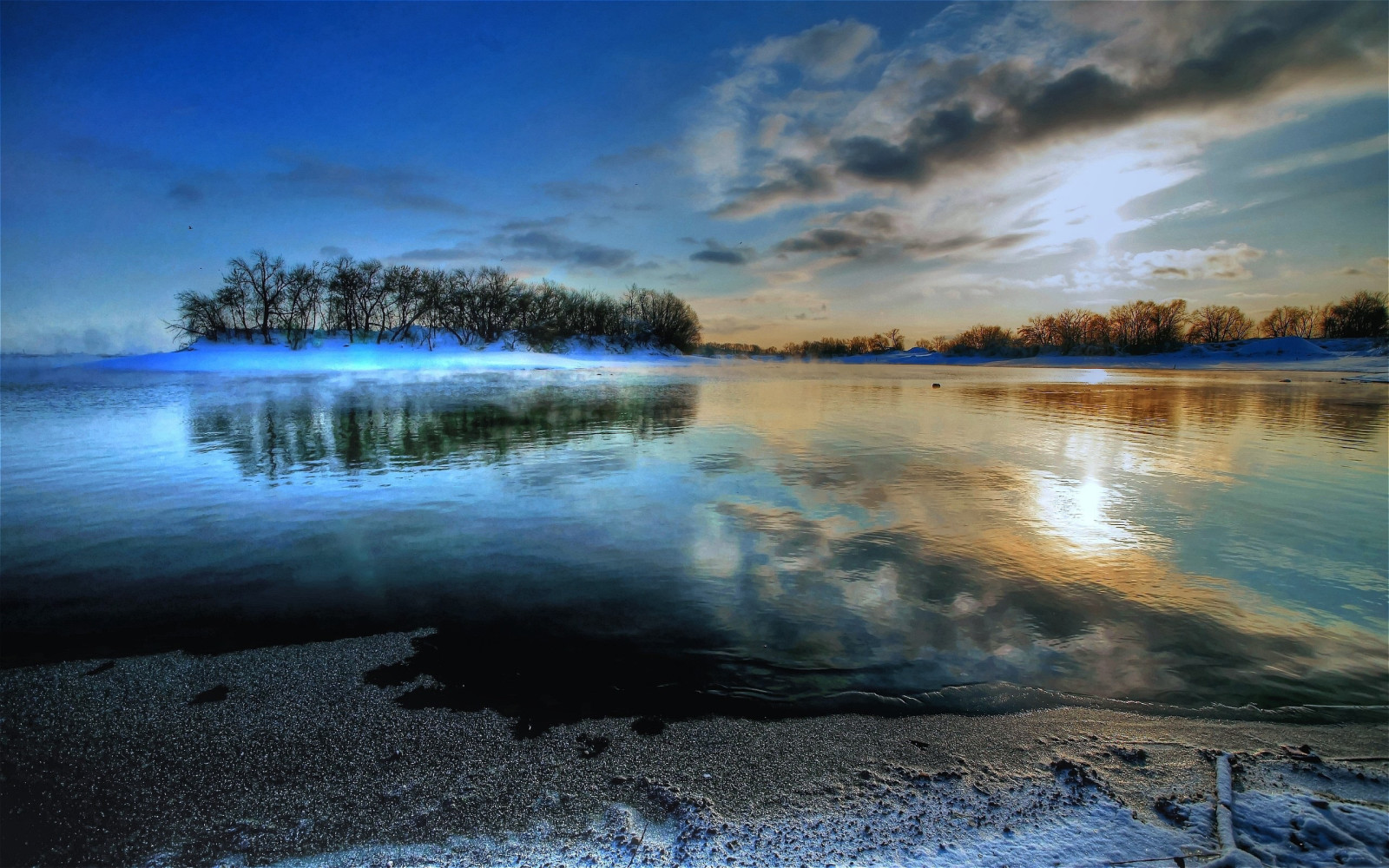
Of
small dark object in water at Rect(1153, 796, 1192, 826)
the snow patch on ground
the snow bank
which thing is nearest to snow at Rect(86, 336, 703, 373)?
the snow bank

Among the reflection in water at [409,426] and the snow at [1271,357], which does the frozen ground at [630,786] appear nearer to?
the reflection in water at [409,426]

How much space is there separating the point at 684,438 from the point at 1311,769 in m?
9.46

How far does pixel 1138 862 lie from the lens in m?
1.99

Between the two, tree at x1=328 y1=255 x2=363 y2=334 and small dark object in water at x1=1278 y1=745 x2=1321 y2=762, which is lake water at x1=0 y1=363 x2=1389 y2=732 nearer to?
small dark object in water at x1=1278 y1=745 x2=1321 y2=762

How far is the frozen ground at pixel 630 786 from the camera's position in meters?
2.04

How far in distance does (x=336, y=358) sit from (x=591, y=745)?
51634 millimetres

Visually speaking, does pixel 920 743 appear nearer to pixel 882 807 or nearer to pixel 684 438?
pixel 882 807

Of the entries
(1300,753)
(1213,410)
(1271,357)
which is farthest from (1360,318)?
(1300,753)

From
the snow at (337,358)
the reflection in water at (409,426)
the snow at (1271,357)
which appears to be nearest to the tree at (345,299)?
the snow at (337,358)

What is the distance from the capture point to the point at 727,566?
4.73 meters

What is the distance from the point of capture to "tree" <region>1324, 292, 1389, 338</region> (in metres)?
73.8

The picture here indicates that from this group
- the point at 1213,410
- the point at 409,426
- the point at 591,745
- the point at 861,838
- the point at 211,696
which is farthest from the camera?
the point at 1213,410

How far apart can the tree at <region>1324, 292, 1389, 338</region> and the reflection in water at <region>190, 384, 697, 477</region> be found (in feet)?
336

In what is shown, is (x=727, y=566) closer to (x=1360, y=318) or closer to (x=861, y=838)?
(x=861, y=838)
